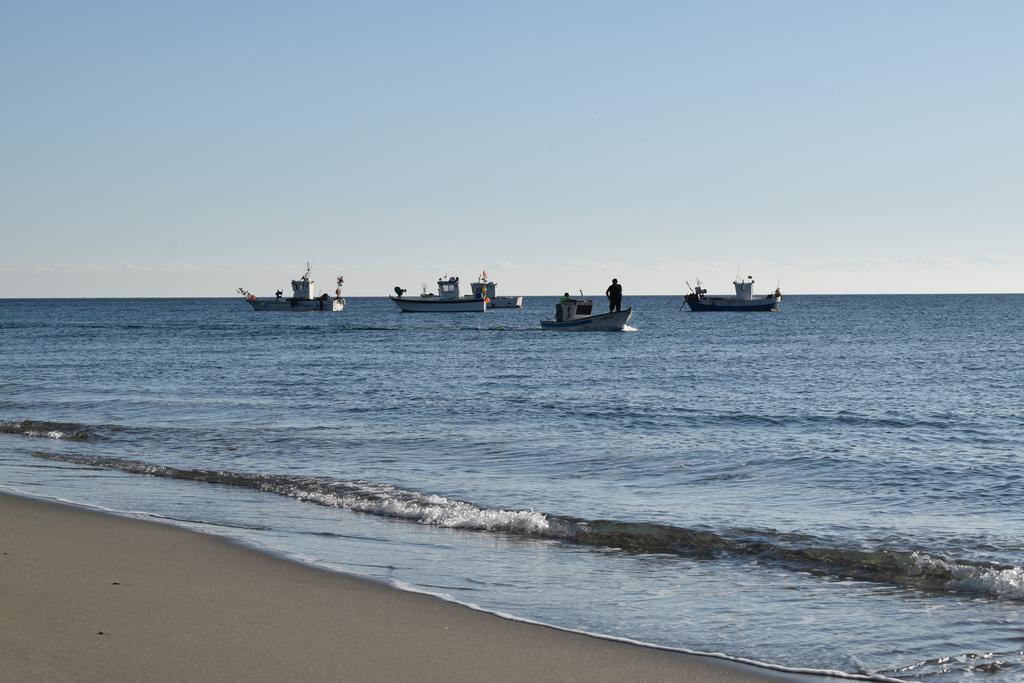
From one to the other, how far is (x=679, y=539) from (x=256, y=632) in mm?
4968

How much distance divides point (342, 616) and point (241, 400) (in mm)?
21782

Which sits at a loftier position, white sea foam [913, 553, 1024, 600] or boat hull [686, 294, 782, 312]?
boat hull [686, 294, 782, 312]

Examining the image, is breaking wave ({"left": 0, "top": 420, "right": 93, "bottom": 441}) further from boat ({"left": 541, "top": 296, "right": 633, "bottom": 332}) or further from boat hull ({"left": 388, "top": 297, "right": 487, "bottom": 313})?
boat hull ({"left": 388, "top": 297, "right": 487, "bottom": 313})

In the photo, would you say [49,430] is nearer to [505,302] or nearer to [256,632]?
[256,632]

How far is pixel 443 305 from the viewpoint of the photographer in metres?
126

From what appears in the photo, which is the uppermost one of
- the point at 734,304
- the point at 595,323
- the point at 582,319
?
the point at 734,304

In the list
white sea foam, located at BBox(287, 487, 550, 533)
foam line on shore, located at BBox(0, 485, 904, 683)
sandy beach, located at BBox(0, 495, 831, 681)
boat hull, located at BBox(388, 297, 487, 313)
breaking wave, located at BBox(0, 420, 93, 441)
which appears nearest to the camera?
sandy beach, located at BBox(0, 495, 831, 681)

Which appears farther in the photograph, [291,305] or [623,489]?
[291,305]

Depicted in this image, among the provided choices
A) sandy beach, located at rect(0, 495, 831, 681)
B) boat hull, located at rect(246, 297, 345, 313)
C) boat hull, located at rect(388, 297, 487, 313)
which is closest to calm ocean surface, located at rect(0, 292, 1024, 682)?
sandy beach, located at rect(0, 495, 831, 681)

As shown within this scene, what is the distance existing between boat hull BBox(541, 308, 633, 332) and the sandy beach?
65270 mm

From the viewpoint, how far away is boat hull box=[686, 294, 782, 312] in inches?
5089

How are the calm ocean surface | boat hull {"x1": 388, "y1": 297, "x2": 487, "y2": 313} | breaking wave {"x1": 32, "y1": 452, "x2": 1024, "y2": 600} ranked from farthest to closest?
boat hull {"x1": 388, "y1": 297, "x2": 487, "y2": 313}, breaking wave {"x1": 32, "y1": 452, "x2": 1024, "y2": 600}, the calm ocean surface

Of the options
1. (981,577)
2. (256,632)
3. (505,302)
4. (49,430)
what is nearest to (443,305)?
(505,302)

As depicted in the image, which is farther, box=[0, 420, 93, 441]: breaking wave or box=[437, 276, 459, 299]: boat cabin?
box=[437, 276, 459, 299]: boat cabin
